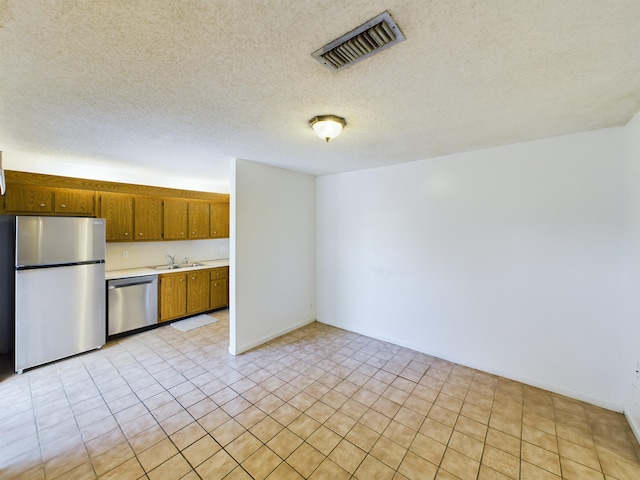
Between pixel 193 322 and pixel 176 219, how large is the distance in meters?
1.89

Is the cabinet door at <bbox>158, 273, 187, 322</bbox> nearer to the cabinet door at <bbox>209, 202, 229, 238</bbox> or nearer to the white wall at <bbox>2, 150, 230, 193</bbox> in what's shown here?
the cabinet door at <bbox>209, 202, 229, 238</bbox>

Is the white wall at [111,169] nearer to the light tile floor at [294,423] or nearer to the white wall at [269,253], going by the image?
the white wall at [269,253]

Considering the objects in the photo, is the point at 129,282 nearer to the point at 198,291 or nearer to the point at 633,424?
the point at 198,291

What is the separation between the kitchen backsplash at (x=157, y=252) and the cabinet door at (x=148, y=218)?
0.37 meters

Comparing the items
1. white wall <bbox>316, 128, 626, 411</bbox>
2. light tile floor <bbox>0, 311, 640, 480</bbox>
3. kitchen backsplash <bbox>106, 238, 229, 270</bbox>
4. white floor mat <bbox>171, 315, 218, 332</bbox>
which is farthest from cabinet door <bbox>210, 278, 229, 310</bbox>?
white wall <bbox>316, 128, 626, 411</bbox>

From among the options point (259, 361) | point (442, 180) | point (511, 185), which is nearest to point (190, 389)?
point (259, 361)

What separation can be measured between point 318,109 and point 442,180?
205 centimetres

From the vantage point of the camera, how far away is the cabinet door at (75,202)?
3.58 m

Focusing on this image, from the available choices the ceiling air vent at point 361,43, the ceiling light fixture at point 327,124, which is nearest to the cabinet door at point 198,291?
the ceiling light fixture at point 327,124

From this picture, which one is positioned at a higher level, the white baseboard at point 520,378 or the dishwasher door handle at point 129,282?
the dishwasher door handle at point 129,282

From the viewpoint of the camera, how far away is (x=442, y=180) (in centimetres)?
329

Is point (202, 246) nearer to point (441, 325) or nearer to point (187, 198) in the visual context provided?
point (187, 198)

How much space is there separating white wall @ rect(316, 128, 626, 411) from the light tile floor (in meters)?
0.38

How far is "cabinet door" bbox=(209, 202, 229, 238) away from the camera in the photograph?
5406 mm
